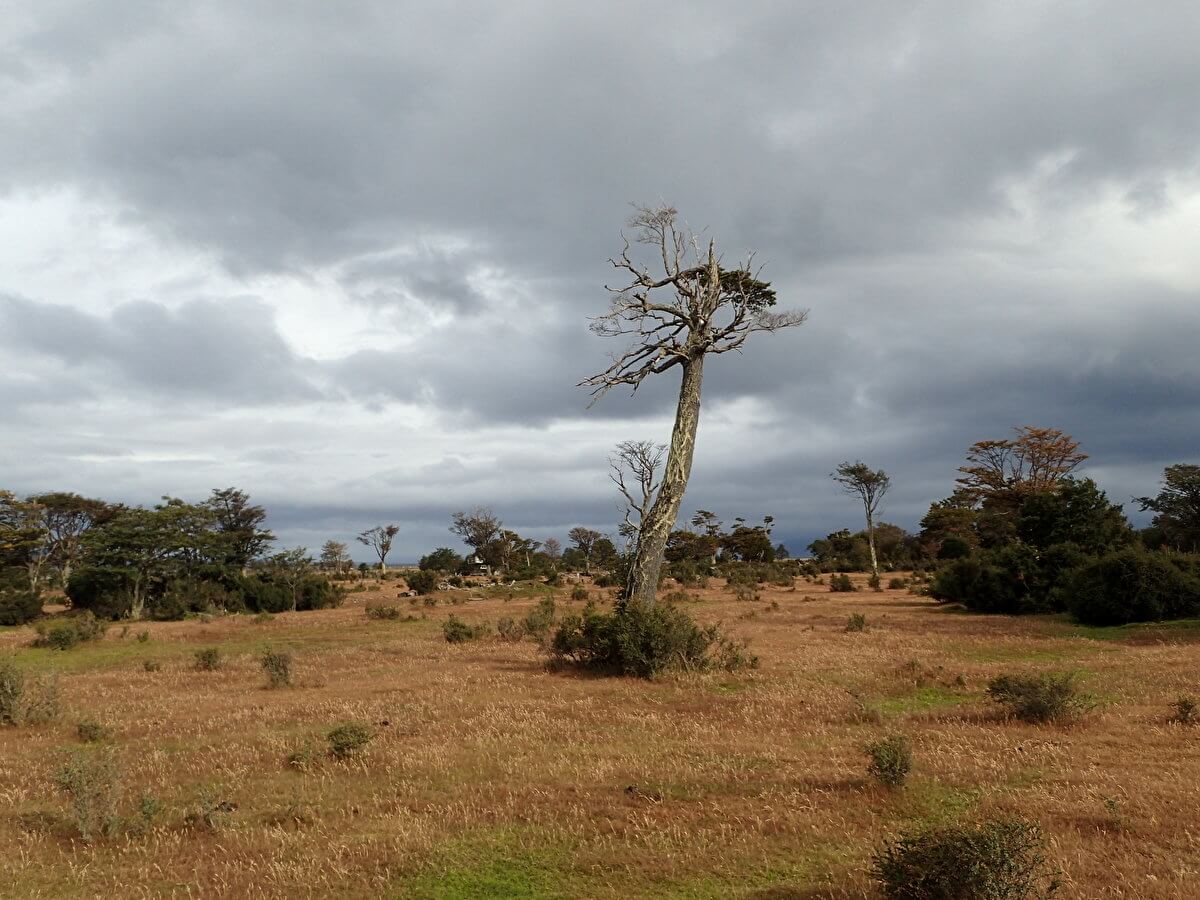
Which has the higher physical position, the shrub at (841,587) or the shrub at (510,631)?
the shrub at (841,587)

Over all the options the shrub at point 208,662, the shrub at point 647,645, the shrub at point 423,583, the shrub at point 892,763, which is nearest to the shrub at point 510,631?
the shrub at point 647,645

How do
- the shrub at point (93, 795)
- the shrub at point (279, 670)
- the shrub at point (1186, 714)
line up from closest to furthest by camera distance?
the shrub at point (93, 795)
the shrub at point (1186, 714)
the shrub at point (279, 670)

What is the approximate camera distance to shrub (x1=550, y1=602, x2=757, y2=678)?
16.2 meters

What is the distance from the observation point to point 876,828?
Answer: 265 inches

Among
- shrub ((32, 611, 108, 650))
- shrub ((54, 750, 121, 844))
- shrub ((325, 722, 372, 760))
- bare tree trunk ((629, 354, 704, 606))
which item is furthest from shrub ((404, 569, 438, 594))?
shrub ((54, 750, 121, 844))

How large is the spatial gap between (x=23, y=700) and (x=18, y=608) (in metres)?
35.7

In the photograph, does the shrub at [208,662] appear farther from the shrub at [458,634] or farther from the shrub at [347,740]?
the shrub at [347,740]

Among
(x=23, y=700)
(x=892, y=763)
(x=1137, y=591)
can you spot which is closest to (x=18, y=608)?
(x=23, y=700)

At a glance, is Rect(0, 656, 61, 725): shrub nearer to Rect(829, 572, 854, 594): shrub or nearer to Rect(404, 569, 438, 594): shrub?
Rect(404, 569, 438, 594): shrub

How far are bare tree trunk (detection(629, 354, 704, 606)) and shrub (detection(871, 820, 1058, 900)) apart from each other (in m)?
14.8

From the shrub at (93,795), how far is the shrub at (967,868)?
7.10 metres

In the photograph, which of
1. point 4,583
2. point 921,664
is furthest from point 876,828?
point 4,583

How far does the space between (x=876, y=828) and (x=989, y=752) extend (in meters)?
3.24

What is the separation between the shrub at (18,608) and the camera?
40500mm
